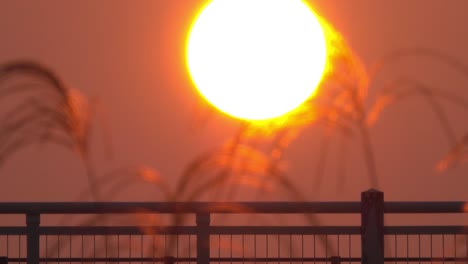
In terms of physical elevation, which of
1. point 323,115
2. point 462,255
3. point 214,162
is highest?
point 323,115

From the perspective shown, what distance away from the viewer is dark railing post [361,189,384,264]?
18.5ft

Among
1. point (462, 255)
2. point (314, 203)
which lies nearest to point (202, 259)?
point (314, 203)

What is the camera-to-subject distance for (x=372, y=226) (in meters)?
5.69

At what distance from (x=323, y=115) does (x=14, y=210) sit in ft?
6.92

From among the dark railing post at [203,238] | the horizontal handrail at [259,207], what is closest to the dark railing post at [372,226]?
the horizontal handrail at [259,207]

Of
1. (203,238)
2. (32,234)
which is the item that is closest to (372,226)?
(203,238)

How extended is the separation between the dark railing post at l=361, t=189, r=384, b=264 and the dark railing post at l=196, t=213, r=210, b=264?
37.8 inches

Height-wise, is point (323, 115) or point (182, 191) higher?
point (323, 115)

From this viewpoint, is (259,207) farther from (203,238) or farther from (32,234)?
(32,234)

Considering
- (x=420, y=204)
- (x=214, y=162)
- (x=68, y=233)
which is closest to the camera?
(x=214, y=162)

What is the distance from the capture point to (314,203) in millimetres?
5723

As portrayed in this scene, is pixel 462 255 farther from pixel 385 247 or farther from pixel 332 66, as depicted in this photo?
pixel 332 66

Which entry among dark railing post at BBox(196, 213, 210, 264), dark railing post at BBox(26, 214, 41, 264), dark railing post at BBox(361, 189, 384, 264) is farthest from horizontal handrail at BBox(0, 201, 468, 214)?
dark railing post at BBox(26, 214, 41, 264)

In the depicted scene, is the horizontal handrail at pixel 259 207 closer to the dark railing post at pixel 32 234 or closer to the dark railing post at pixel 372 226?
the dark railing post at pixel 372 226
